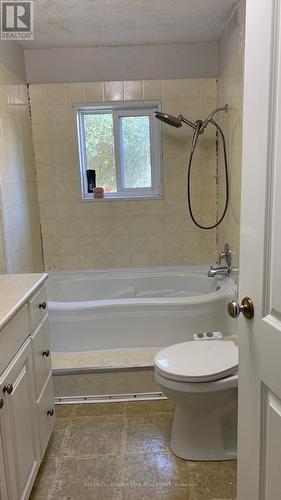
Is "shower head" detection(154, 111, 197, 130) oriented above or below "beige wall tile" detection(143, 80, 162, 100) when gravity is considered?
below

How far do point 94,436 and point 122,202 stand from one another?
73.5 inches

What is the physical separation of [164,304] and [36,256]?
123 cm

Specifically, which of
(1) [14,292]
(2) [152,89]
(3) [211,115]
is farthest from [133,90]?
(1) [14,292]

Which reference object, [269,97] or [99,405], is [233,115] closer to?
[269,97]

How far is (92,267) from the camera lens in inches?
131

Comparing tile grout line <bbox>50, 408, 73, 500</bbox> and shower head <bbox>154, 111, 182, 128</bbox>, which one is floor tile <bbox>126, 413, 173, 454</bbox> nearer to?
tile grout line <bbox>50, 408, 73, 500</bbox>

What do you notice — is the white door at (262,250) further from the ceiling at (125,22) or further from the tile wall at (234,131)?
the ceiling at (125,22)

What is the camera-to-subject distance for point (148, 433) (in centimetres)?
194

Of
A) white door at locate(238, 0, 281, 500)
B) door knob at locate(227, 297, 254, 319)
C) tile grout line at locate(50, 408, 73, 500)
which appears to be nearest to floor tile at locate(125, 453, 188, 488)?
tile grout line at locate(50, 408, 73, 500)

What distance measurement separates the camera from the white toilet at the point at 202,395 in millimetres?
1625

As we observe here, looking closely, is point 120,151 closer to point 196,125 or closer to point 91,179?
point 91,179

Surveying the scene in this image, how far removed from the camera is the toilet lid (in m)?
1.62

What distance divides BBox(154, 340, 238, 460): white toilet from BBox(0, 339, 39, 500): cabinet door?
1.88ft

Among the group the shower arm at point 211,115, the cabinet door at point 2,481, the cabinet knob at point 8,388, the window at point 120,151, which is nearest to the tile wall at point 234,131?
the shower arm at point 211,115
